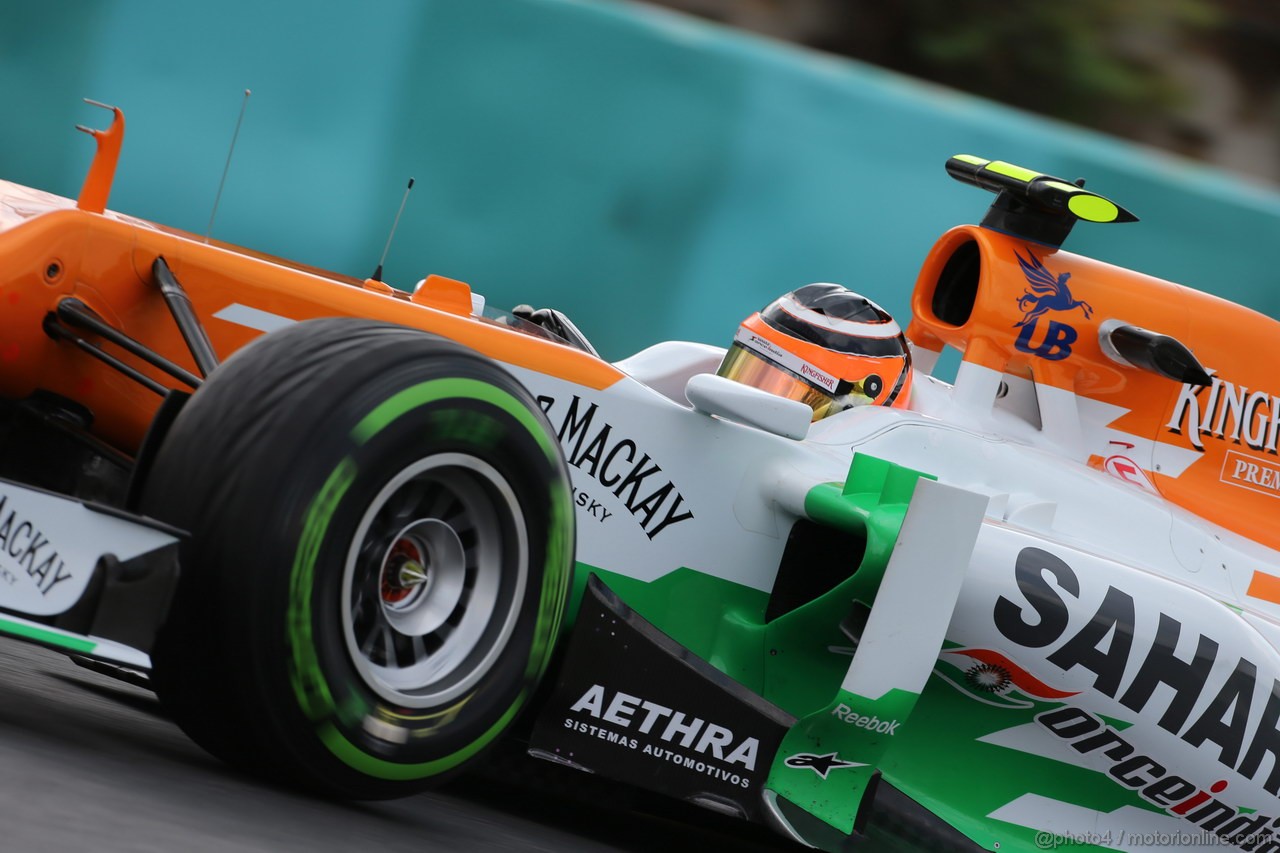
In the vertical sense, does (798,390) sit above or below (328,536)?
above

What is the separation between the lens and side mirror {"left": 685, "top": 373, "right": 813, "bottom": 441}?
338cm

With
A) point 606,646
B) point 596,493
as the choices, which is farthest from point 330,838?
point 596,493

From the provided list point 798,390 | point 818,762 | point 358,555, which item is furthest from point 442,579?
point 798,390

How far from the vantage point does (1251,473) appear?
4.44 m

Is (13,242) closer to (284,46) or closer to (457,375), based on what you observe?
(457,375)

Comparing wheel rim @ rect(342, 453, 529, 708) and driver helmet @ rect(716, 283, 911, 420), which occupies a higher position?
driver helmet @ rect(716, 283, 911, 420)

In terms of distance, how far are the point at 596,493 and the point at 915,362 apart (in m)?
1.65

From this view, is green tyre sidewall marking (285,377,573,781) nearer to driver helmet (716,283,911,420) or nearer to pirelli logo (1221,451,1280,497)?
driver helmet (716,283,911,420)

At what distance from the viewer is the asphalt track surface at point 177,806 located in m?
2.05

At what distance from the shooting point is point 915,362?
4.76 m

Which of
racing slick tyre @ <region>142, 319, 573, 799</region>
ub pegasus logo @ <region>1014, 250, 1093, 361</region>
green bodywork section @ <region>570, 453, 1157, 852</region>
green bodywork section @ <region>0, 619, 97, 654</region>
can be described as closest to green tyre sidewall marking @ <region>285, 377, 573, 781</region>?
racing slick tyre @ <region>142, 319, 573, 799</region>

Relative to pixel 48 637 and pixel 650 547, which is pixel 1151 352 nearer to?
pixel 650 547

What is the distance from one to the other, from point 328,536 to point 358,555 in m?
0.14

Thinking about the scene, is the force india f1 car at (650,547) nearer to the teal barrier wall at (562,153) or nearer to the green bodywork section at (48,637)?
the green bodywork section at (48,637)
